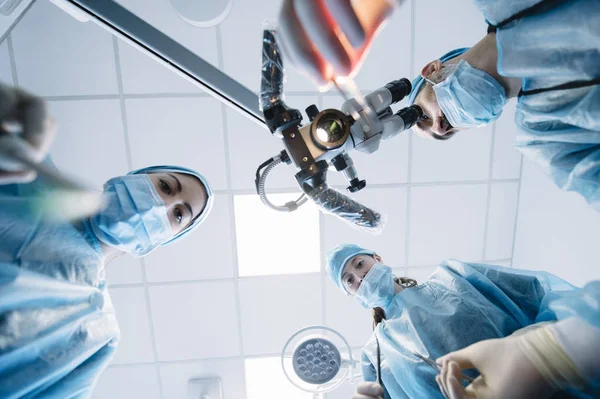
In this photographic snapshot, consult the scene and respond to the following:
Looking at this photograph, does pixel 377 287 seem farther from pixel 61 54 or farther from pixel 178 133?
pixel 61 54

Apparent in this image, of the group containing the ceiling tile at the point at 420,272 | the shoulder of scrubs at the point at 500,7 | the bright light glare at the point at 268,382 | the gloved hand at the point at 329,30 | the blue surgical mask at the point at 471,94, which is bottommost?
the bright light glare at the point at 268,382

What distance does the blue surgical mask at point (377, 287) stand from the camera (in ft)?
4.71

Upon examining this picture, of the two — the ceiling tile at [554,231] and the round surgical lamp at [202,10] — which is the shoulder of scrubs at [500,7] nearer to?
the round surgical lamp at [202,10]

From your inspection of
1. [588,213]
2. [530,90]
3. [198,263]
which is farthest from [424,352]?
[198,263]

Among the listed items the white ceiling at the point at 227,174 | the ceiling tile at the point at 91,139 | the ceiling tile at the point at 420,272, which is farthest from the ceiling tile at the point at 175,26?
the ceiling tile at the point at 420,272

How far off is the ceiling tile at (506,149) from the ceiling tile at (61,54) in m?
2.10

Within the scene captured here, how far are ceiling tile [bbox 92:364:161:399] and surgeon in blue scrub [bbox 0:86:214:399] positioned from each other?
122 cm

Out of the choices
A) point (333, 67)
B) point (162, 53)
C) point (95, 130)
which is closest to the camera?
point (333, 67)

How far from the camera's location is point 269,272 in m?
1.96

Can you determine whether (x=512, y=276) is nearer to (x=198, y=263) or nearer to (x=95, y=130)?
(x=198, y=263)

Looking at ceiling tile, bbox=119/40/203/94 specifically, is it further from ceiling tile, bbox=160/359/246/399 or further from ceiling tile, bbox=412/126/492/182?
ceiling tile, bbox=160/359/246/399

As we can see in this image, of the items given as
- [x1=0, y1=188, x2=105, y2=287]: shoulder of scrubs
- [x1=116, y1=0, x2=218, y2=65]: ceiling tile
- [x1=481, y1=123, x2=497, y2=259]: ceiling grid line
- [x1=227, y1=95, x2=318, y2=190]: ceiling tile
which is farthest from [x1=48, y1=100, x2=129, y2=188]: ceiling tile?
[x1=481, y1=123, x2=497, y2=259]: ceiling grid line

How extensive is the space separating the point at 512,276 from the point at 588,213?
2.39 ft

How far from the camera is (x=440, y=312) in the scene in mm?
1202
